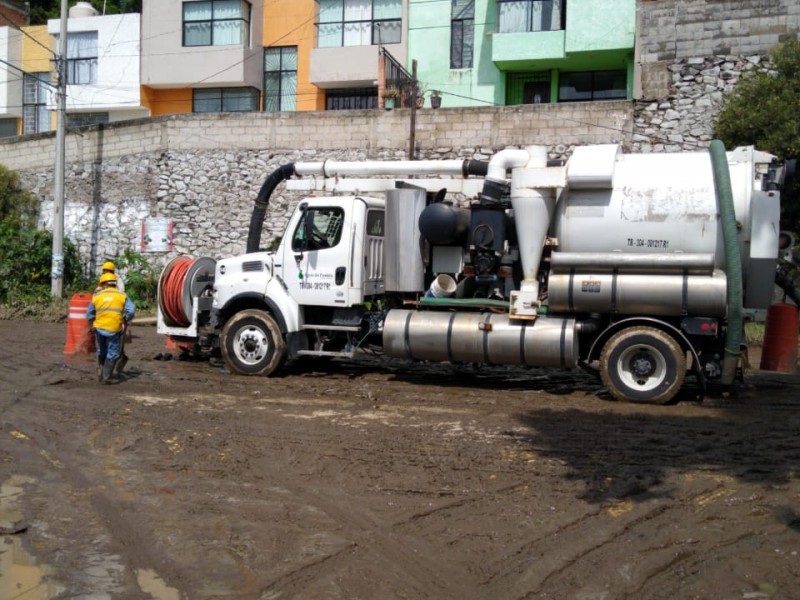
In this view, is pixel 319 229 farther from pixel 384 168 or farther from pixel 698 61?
pixel 698 61

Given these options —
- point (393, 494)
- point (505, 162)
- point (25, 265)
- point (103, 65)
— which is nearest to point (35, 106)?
point (103, 65)

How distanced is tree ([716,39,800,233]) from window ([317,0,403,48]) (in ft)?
46.3

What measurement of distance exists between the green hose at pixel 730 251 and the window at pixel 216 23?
2484cm

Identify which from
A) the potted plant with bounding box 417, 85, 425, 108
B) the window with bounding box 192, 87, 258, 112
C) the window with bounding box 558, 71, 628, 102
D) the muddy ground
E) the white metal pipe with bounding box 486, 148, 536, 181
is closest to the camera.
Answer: the muddy ground

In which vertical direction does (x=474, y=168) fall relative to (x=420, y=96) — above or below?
below

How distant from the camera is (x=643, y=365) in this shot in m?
10.4

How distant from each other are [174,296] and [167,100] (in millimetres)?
22790

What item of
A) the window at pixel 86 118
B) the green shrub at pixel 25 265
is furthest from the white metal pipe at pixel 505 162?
the window at pixel 86 118

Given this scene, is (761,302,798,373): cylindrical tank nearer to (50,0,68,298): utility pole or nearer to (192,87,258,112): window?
(50,0,68,298): utility pole

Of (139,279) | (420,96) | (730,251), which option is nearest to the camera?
(730,251)

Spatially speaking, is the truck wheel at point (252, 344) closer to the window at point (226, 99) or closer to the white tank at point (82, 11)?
the window at point (226, 99)

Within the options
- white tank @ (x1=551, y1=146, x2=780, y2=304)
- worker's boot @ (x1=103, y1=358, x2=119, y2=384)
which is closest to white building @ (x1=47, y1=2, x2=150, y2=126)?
worker's boot @ (x1=103, y1=358, x2=119, y2=384)

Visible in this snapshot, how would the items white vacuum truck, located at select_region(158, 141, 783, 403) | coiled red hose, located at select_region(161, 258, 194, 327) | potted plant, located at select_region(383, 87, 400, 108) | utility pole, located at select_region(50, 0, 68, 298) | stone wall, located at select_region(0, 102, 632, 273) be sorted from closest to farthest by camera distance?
white vacuum truck, located at select_region(158, 141, 783, 403), coiled red hose, located at select_region(161, 258, 194, 327), stone wall, located at select_region(0, 102, 632, 273), utility pole, located at select_region(50, 0, 68, 298), potted plant, located at select_region(383, 87, 400, 108)

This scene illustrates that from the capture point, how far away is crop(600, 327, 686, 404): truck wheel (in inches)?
402
